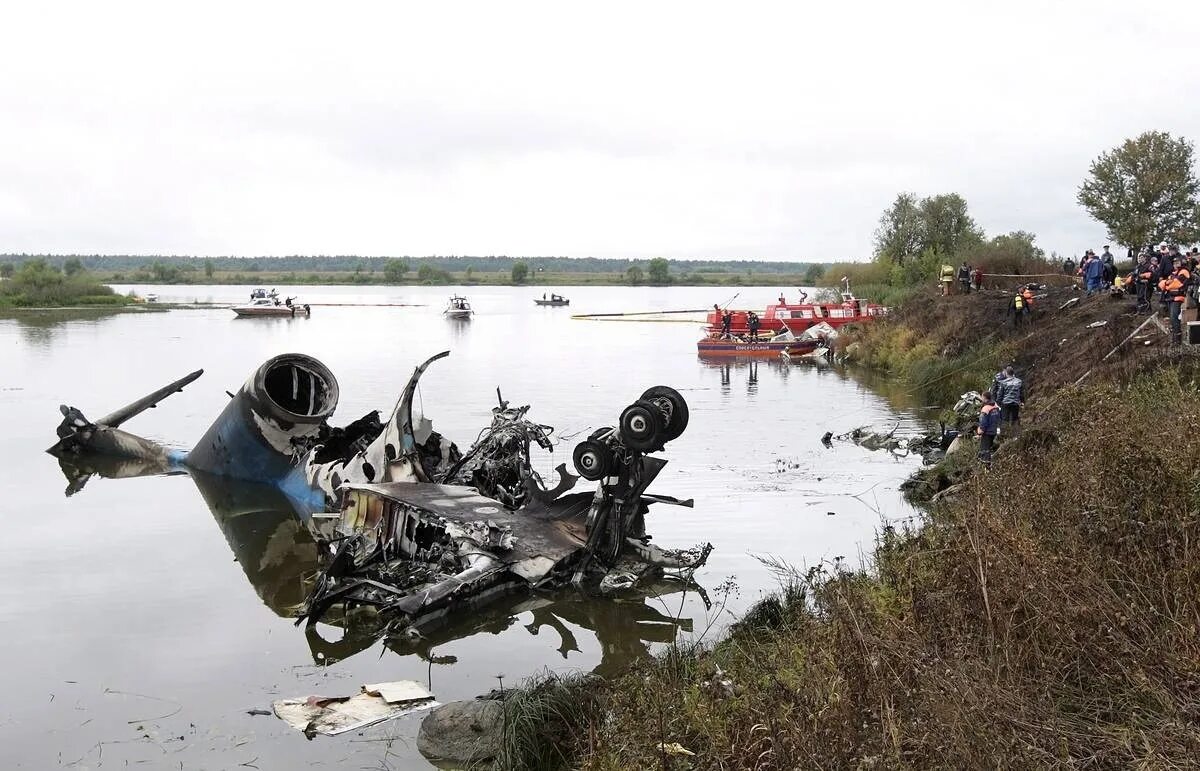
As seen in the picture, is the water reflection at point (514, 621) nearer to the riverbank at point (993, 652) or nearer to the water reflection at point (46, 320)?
the riverbank at point (993, 652)

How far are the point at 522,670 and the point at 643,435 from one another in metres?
3.32

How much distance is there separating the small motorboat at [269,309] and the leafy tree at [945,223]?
51531 millimetres

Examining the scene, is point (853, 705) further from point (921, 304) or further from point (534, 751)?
point (921, 304)

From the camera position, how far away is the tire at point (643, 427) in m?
12.5

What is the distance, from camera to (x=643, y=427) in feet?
41.1

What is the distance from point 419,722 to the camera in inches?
379

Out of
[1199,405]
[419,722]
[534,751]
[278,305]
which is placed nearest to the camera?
[534,751]

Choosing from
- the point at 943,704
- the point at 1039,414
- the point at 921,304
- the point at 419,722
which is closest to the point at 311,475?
the point at 419,722

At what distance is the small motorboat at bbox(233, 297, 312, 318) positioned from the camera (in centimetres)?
8275

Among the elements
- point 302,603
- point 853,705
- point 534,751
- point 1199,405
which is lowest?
point 302,603

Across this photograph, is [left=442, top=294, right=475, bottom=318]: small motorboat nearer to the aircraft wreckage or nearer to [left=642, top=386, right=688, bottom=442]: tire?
the aircraft wreckage

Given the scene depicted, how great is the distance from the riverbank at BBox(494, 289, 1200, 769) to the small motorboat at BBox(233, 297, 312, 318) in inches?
3096

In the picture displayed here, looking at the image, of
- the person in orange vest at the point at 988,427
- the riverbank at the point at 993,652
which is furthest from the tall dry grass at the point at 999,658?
the person in orange vest at the point at 988,427

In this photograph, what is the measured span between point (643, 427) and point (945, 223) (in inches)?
2223
